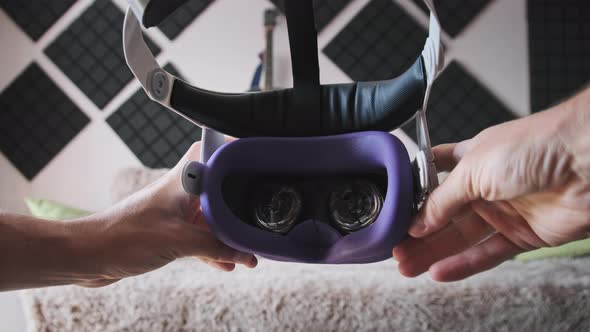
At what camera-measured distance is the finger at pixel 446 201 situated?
0.57m

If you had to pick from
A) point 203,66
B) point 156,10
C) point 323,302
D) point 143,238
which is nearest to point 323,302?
point 323,302

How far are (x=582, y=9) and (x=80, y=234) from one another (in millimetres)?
1838

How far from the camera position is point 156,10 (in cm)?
64

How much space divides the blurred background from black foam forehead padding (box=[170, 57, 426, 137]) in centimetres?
106

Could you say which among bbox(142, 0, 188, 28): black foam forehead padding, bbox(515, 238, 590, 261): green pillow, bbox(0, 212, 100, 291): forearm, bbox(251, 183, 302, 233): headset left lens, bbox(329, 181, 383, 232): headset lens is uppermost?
bbox(142, 0, 188, 28): black foam forehead padding

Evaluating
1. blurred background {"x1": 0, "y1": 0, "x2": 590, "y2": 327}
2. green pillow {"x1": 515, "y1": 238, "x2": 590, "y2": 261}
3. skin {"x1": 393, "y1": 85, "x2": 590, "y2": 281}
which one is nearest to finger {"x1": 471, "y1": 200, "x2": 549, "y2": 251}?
skin {"x1": 393, "y1": 85, "x2": 590, "y2": 281}

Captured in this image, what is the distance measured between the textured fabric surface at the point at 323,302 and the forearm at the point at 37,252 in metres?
0.45

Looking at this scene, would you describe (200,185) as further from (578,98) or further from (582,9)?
(582,9)

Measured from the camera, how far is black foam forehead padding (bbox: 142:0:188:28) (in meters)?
0.62

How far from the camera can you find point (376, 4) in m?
1.81

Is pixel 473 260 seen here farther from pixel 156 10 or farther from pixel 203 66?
pixel 203 66

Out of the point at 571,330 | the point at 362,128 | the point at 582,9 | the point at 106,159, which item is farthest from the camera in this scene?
the point at 106,159

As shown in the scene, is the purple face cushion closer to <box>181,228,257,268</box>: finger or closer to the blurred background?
<box>181,228,257,268</box>: finger

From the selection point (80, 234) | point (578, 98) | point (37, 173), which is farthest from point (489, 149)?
point (37, 173)
